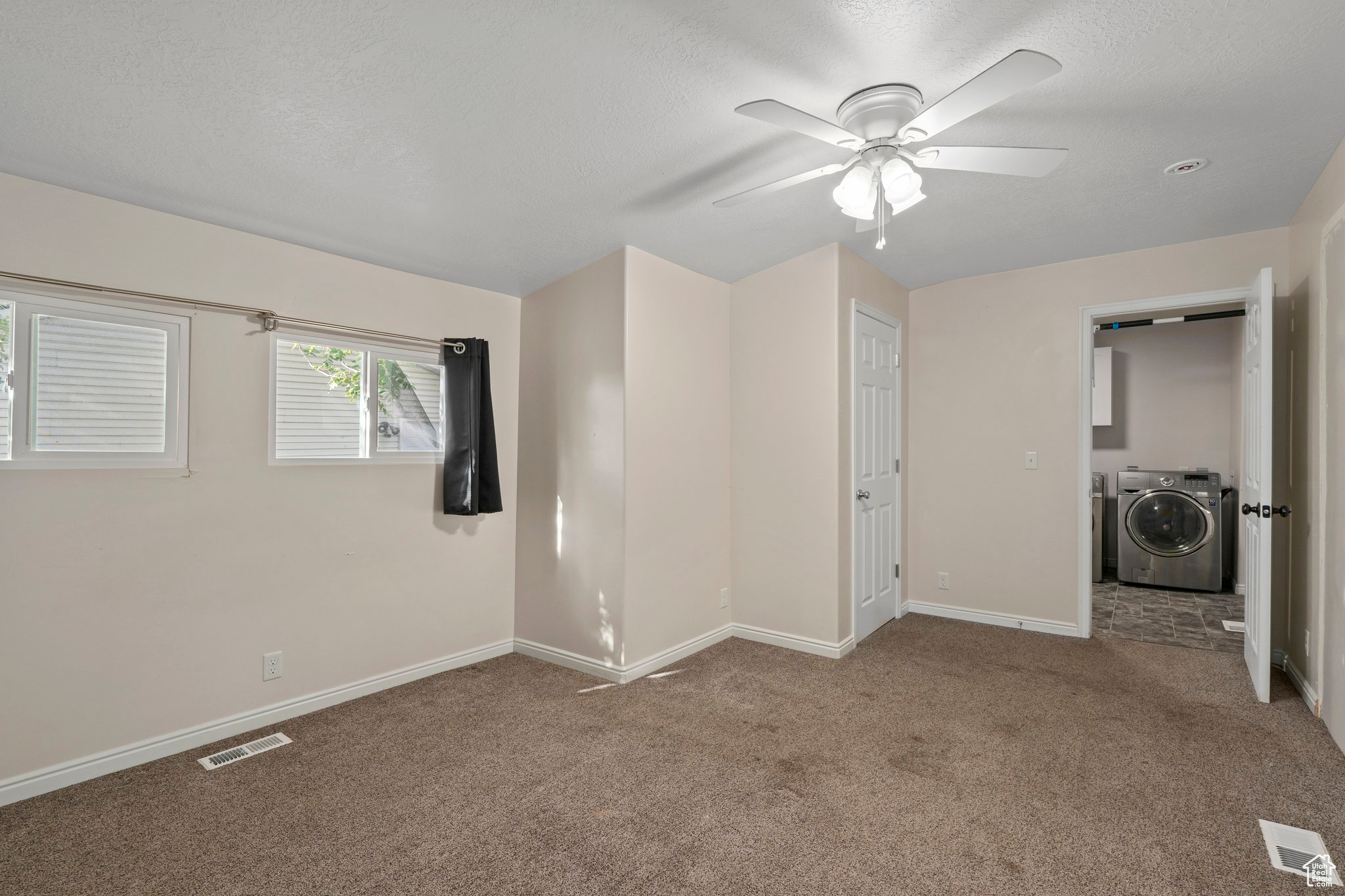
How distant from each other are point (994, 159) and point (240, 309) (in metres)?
2.87

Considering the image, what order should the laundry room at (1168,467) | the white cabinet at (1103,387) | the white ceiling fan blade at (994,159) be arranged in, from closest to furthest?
1. the white ceiling fan blade at (994,159)
2. the laundry room at (1168,467)
3. the white cabinet at (1103,387)

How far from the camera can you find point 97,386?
2398 mm

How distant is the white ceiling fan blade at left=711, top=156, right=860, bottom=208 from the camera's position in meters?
2.03

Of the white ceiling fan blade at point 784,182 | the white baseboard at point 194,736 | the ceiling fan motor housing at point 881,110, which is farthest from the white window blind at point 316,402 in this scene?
the ceiling fan motor housing at point 881,110

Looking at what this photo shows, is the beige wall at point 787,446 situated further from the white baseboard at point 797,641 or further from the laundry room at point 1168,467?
the laundry room at point 1168,467

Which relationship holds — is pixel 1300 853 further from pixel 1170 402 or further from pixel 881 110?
pixel 1170 402

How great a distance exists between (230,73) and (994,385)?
159 inches

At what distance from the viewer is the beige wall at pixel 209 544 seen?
2.24 metres

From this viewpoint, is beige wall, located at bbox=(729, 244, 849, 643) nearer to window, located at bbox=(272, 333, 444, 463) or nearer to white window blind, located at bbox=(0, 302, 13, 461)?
window, located at bbox=(272, 333, 444, 463)

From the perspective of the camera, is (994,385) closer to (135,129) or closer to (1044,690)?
(1044,690)

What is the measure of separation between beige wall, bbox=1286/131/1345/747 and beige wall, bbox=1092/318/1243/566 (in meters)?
→ 2.69

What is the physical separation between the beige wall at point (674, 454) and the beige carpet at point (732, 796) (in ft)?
1.65

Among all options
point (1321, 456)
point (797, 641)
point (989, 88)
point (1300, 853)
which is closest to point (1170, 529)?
point (1321, 456)

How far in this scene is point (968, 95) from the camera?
1592 mm
